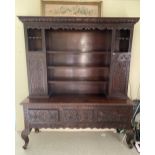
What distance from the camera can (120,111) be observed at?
2.46m

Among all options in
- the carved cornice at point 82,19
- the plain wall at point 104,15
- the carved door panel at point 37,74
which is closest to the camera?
the carved cornice at point 82,19

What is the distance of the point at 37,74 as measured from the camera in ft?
8.68

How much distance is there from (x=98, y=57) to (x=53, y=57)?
2.44 ft

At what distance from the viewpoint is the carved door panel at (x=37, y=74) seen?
8.51 ft

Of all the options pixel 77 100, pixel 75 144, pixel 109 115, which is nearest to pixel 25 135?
pixel 75 144

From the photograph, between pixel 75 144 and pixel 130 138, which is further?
pixel 75 144

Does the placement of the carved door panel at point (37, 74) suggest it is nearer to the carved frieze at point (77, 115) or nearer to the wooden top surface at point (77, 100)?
the wooden top surface at point (77, 100)

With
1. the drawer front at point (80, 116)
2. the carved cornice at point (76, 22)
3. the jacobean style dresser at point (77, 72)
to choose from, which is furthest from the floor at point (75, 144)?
the carved cornice at point (76, 22)

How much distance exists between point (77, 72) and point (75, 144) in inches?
44.7

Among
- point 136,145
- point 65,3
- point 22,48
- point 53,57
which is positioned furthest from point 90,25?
point 136,145

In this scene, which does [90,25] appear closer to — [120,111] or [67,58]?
[67,58]

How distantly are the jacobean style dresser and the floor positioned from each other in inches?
8.9

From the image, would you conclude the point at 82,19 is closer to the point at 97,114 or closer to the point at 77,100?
the point at 77,100

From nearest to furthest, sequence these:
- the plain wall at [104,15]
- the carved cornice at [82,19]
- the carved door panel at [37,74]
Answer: the carved cornice at [82,19], the carved door panel at [37,74], the plain wall at [104,15]
